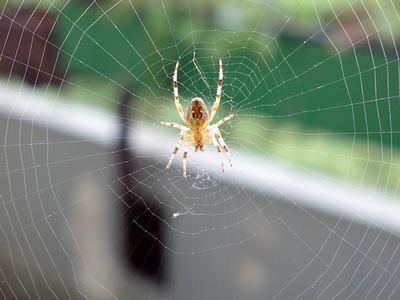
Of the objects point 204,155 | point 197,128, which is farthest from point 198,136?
point 204,155

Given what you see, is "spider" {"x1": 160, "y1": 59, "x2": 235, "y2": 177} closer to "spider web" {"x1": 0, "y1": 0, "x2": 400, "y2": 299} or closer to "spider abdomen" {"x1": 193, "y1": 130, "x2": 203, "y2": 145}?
"spider abdomen" {"x1": 193, "y1": 130, "x2": 203, "y2": 145}

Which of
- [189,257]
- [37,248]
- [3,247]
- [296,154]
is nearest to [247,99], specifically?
[296,154]

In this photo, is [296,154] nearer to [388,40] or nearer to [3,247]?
[388,40]

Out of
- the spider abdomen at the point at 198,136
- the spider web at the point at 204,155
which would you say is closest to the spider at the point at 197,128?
the spider abdomen at the point at 198,136

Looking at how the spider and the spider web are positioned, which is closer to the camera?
the spider

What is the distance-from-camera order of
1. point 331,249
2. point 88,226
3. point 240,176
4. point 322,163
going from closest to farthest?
point 331,249
point 240,176
point 322,163
point 88,226

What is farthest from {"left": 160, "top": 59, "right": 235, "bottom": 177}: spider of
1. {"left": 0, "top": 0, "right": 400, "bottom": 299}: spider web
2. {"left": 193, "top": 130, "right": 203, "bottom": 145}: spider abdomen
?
{"left": 0, "top": 0, "right": 400, "bottom": 299}: spider web

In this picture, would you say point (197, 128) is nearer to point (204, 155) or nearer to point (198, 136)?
point (198, 136)

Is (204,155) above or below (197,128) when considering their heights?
below
